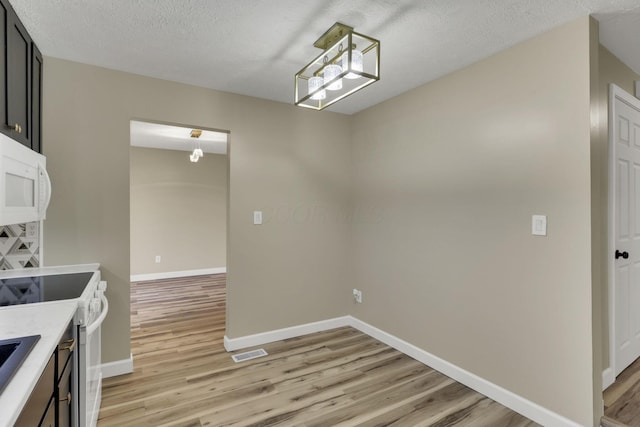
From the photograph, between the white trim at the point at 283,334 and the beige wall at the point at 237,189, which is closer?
the beige wall at the point at 237,189

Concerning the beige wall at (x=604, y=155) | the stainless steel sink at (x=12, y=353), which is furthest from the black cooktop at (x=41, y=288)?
the beige wall at (x=604, y=155)

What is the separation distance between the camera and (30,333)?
1.20m

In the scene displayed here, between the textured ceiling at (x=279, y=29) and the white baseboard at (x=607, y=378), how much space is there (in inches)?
89.5

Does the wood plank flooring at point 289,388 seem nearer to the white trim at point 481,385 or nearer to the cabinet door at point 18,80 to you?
the white trim at point 481,385

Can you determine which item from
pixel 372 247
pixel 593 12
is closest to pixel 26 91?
pixel 372 247

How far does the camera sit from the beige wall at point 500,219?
1901 mm

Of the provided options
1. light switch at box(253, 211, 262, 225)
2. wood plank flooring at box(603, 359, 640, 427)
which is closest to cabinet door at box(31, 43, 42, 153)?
light switch at box(253, 211, 262, 225)

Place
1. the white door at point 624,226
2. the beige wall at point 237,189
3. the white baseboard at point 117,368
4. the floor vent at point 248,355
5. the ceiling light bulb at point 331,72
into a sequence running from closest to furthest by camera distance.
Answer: the ceiling light bulb at point 331,72
the white door at point 624,226
the beige wall at point 237,189
the white baseboard at point 117,368
the floor vent at point 248,355

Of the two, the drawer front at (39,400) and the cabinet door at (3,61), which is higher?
the cabinet door at (3,61)

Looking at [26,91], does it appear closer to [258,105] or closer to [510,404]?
[258,105]

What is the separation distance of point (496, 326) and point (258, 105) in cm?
282

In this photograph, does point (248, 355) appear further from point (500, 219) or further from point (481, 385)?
point (500, 219)

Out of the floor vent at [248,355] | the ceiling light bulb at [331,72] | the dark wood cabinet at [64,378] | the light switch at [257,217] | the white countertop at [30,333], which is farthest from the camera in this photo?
the light switch at [257,217]

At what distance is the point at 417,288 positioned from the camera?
2926 millimetres
